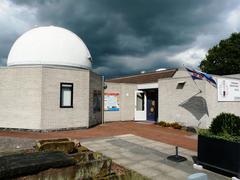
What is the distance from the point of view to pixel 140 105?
1716 cm

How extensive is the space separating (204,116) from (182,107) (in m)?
1.68

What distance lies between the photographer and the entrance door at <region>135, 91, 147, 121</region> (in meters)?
17.0

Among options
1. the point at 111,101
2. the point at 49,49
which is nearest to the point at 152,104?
the point at 111,101

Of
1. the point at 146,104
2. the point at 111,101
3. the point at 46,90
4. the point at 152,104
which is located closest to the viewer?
the point at 46,90

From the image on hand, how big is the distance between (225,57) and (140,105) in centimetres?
2076

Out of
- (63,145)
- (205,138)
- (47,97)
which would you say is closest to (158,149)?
(205,138)

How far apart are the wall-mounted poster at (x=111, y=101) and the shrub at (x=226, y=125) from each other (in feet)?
34.8

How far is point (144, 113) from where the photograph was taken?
16938 mm

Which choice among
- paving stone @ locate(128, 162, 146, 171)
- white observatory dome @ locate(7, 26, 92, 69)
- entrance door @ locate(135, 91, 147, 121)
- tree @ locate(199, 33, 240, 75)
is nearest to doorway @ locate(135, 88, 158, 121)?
entrance door @ locate(135, 91, 147, 121)

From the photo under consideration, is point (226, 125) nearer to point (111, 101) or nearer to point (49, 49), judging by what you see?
point (111, 101)

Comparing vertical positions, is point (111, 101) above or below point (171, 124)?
above

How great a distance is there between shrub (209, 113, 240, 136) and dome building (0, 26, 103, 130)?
8.71 metres

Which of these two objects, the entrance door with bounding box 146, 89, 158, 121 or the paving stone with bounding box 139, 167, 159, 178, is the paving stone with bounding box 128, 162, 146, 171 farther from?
the entrance door with bounding box 146, 89, 158, 121

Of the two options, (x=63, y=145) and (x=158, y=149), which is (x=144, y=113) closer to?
(x=158, y=149)
